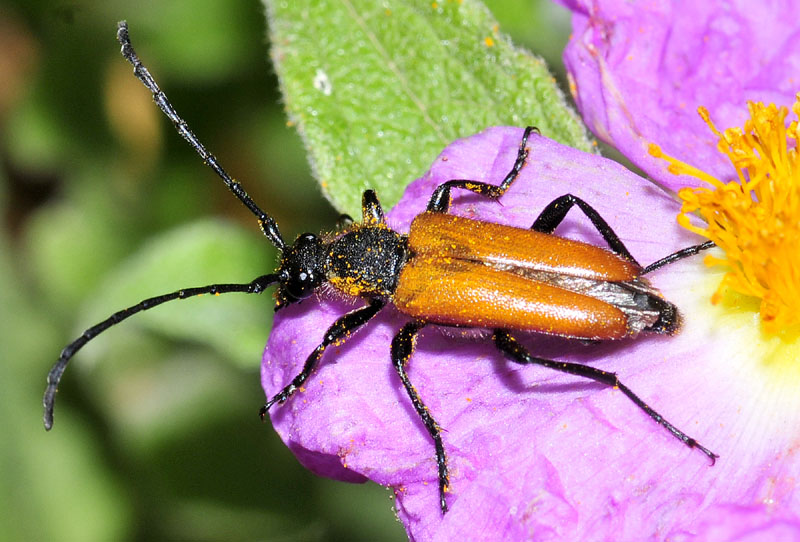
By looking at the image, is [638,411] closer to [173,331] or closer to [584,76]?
[584,76]

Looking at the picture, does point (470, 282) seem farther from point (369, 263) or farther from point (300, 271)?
point (300, 271)

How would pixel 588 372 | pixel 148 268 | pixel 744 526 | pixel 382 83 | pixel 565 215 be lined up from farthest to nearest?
pixel 148 268
pixel 382 83
pixel 565 215
pixel 588 372
pixel 744 526

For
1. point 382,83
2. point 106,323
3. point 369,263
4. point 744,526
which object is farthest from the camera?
point 382,83

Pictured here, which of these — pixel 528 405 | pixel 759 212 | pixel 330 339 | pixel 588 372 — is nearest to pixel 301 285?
pixel 330 339

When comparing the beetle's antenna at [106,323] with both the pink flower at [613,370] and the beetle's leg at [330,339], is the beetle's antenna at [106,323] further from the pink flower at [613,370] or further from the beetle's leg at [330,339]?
the beetle's leg at [330,339]

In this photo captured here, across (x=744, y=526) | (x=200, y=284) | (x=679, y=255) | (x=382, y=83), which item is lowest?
(x=744, y=526)

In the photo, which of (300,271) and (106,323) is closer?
(106,323)

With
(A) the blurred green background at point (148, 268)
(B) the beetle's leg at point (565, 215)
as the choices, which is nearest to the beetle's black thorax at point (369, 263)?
(B) the beetle's leg at point (565, 215)
